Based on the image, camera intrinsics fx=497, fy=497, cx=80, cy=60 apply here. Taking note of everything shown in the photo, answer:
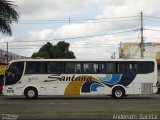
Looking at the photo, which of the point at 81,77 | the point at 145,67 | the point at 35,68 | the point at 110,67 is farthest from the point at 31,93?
the point at 145,67

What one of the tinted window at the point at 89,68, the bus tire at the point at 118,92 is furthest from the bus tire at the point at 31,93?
the bus tire at the point at 118,92

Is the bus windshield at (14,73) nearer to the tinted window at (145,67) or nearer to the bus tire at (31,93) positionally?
the bus tire at (31,93)

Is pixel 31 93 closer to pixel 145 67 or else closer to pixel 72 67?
pixel 72 67

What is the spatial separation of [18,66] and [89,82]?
5.14 metres

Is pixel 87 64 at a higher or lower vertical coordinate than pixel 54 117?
higher

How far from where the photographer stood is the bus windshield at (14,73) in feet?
114

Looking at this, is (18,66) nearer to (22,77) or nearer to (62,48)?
(22,77)

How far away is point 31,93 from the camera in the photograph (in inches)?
1374

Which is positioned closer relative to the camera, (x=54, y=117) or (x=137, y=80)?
(x=54, y=117)

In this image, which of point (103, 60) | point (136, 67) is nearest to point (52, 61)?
point (103, 60)

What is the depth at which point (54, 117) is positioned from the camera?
60.6 ft

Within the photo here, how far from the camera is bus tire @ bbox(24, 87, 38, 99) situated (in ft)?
114

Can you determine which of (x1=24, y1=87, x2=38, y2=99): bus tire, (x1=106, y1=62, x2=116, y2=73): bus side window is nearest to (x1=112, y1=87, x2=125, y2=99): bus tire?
(x1=106, y1=62, x2=116, y2=73): bus side window

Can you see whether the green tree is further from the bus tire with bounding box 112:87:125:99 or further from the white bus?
the bus tire with bounding box 112:87:125:99
